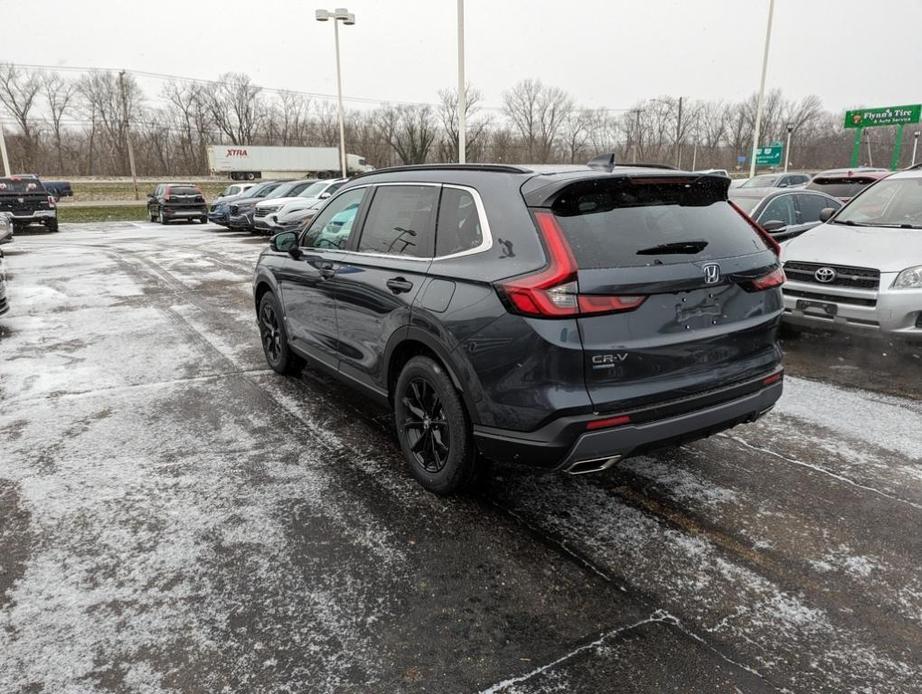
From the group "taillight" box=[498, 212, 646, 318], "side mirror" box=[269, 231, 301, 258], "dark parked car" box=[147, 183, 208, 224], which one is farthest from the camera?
"dark parked car" box=[147, 183, 208, 224]

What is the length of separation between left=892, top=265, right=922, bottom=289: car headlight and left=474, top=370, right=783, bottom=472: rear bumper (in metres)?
3.35

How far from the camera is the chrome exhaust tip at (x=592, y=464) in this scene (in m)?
2.91

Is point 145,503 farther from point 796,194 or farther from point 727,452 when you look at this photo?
point 796,194

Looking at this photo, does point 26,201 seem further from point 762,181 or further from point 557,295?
point 557,295

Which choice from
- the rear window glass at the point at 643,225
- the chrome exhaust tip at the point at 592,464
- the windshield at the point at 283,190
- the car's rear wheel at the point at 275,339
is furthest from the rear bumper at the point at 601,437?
the windshield at the point at 283,190

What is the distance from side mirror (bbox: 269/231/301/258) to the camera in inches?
204

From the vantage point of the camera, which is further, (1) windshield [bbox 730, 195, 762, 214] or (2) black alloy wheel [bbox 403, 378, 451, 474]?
(1) windshield [bbox 730, 195, 762, 214]

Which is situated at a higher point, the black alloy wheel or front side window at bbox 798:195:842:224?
front side window at bbox 798:195:842:224

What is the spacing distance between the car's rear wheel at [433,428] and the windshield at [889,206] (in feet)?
18.5

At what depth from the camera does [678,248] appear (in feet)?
10.2

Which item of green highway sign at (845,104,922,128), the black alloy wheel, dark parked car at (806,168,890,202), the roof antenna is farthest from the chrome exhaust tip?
green highway sign at (845,104,922,128)

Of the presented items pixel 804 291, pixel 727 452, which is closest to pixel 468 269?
pixel 727 452

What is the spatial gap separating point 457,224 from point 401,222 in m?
0.62

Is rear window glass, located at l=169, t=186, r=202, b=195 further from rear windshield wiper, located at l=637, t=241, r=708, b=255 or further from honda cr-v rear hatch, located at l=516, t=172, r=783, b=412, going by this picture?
rear windshield wiper, located at l=637, t=241, r=708, b=255
